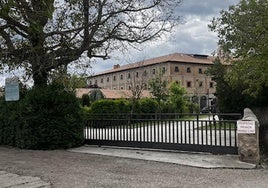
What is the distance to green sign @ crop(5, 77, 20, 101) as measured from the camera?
50.4 feet

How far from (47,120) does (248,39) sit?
307 inches

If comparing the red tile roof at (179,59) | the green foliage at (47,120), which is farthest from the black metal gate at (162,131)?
the red tile roof at (179,59)

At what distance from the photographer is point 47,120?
14.4 metres

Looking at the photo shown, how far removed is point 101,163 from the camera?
35.8ft

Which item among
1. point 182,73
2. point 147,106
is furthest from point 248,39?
point 182,73

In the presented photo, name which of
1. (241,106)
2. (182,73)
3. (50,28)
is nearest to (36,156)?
(50,28)

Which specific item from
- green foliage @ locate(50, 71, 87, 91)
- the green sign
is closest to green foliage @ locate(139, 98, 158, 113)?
green foliage @ locate(50, 71, 87, 91)

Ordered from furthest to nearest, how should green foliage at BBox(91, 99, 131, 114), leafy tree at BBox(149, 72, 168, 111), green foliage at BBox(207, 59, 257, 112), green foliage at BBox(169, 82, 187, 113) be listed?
1. leafy tree at BBox(149, 72, 168, 111)
2. green foliage at BBox(169, 82, 187, 113)
3. green foliage at BBox(91, 99, 131, 114)
4. green foliage at BBox(207, 59, 257, 112)

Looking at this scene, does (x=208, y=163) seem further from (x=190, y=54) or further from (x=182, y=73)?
(x=190, y=54)

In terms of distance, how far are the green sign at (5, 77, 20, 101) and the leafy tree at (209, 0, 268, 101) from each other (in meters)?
8.26

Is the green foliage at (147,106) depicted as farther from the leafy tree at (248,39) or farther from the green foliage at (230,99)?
the leafy tree at (248,39)

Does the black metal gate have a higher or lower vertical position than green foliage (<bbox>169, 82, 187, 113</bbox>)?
lower

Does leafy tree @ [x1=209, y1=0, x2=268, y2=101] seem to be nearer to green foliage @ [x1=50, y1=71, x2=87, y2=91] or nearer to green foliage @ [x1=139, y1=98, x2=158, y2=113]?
green foliage @ [x1=50, y1=71, x2=87, y2=91]

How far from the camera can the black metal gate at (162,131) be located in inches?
484
